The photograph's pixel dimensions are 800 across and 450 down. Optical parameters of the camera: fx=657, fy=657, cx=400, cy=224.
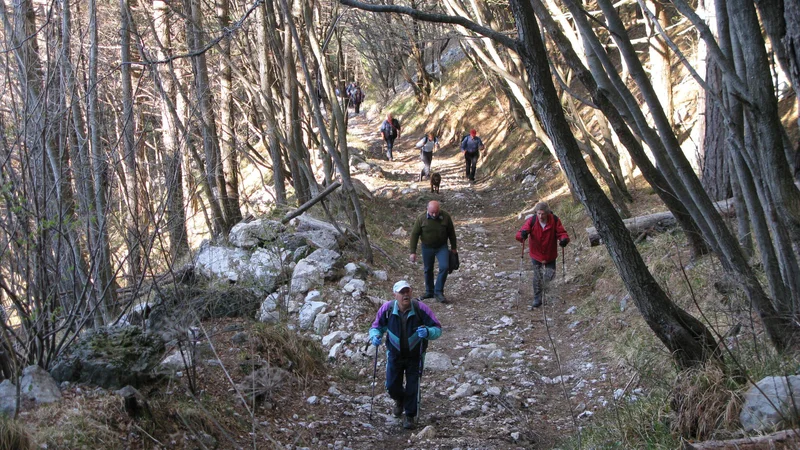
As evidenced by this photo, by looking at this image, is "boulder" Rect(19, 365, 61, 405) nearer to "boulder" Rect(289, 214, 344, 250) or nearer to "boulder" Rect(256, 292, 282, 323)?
"boulder" Rect(256, 292, 282, 323)

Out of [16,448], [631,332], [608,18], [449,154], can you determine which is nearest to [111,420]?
[16,448]

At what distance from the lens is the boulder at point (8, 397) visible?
416 centimetres

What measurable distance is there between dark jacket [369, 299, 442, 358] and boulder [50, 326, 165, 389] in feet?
6.70

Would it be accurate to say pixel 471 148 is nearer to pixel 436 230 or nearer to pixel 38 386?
pixel 436 230

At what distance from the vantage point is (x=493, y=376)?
23.7 feet

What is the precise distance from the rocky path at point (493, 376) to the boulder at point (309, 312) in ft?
4.90

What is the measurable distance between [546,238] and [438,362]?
102 inches

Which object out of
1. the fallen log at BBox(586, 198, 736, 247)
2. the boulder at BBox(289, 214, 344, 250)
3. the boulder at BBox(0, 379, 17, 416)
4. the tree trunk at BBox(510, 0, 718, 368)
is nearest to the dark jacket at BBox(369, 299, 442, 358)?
the tree trunk at BBox(510, 0, 718, 368)

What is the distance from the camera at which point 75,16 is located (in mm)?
8156

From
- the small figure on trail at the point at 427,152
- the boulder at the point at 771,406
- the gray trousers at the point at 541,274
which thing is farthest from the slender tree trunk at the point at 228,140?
the boulder at the point at 771,406

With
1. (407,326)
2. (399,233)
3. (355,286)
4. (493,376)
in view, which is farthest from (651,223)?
(399,233)

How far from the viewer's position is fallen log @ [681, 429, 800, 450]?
11.2ft

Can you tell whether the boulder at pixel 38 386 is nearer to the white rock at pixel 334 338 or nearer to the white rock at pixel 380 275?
the white rock at pixel 334 338

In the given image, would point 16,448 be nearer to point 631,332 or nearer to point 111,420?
point 111,420
